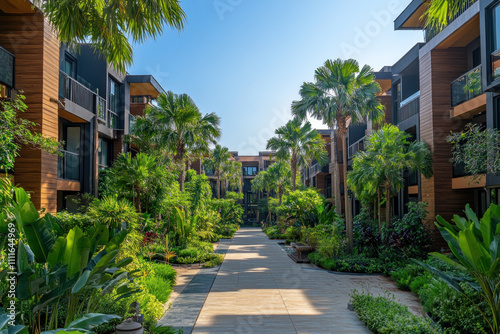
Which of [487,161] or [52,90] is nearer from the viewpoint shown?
[487,161]

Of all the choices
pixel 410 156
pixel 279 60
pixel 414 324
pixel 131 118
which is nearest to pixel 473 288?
pixel 414 324

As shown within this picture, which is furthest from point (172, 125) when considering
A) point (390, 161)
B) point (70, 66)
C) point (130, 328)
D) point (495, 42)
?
point (130, 328)

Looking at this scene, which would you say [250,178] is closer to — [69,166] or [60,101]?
[69,166]

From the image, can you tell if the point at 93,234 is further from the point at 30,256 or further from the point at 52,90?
the point at 52,90

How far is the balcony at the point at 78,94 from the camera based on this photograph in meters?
15.0

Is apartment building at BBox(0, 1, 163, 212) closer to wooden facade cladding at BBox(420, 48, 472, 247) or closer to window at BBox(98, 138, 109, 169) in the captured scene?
window at BBox(98, 138, 109, 169)

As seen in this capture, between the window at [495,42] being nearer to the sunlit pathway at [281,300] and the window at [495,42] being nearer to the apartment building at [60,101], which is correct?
the sunlit pathway at [281,300]

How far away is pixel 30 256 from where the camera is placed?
5445 mm

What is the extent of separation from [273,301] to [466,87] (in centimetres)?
1101

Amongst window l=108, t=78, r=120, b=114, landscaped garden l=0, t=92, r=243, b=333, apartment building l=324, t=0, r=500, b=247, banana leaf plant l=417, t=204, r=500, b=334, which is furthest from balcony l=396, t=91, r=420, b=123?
window l=108, t=78, r=120, b=114

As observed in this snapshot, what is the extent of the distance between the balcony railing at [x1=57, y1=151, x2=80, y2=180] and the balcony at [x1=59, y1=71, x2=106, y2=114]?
2156 mm

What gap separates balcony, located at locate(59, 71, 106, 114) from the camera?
15.0 m

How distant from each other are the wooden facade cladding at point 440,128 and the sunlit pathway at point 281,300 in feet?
16.5

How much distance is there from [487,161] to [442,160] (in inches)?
183
